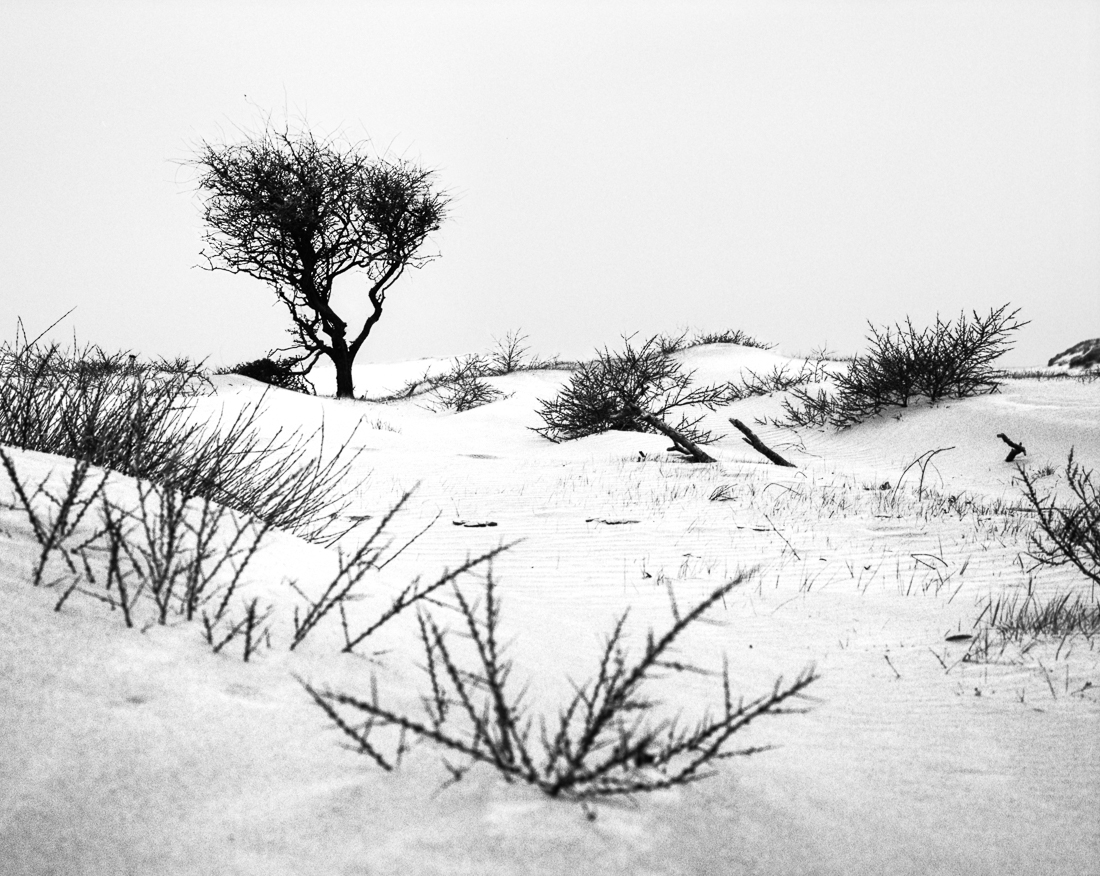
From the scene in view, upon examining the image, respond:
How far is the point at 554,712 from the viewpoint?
1920 mm

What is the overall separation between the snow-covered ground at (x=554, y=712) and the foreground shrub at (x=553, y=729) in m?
0.06

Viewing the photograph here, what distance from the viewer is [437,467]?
8.29 metres

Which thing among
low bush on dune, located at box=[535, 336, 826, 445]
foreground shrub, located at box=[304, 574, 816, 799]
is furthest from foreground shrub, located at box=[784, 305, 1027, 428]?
foreground shrub, located at box=[304, 574, 816, 799]

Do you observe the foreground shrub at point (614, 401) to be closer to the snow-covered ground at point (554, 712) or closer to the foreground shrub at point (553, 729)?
the snow-covered ground at point (554, 712)

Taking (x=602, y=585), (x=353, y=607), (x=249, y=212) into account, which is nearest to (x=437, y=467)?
(x=602, y=585)

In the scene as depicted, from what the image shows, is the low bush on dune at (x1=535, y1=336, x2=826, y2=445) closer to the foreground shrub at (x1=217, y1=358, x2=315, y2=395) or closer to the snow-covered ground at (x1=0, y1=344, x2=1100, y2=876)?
the snow-covered ground at (x1=0, y1=344, x2=1100, y2=876)

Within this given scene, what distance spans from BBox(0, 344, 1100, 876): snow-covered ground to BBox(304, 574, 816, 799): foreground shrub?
59mm

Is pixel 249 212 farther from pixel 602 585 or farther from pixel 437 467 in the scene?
pixel 602 585

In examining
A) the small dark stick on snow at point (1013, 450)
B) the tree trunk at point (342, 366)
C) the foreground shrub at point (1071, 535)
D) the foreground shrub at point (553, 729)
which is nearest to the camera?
the foreground shrub at point (553, 729)

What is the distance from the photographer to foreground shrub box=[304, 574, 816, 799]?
4.29 ft

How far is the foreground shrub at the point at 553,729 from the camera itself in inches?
51.5

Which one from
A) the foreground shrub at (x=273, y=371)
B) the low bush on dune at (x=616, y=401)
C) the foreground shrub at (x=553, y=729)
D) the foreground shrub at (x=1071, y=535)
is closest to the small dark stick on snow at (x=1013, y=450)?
the foreground shrub at (x=1071, y=535)

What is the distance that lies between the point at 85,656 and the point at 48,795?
42 cm

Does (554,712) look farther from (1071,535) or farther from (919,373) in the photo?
(919,373)
